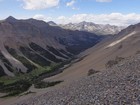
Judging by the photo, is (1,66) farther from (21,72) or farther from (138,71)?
(138,71)

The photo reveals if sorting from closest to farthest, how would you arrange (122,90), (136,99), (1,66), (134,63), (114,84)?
(136,99) → (122,90) → (114,84) → (134,63) → (1,66)

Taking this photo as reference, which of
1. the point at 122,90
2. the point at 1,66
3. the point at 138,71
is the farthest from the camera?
the point at 1,66

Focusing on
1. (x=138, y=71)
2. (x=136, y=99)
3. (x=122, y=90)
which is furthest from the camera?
(x=138, y=71)

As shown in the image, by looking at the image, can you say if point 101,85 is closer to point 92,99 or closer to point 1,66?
point 92,99

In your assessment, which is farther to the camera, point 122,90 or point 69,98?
point 69,98

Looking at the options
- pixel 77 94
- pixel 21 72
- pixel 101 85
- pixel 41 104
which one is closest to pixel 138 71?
pixel 101 85

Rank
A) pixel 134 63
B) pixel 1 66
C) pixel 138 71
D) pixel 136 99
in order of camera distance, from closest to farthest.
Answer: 1. pixel 136 99
2. pixel 138 71
3. pixel 134 63
4. pixel 1 66

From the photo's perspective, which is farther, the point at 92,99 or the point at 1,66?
the point at 1,66

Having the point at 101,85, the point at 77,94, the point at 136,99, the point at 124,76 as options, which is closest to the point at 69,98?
the point at 77,94
